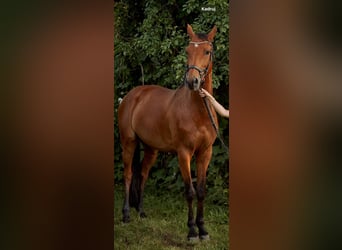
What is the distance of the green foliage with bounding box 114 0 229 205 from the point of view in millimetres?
1191

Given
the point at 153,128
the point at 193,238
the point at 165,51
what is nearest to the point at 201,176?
the point at 193,238

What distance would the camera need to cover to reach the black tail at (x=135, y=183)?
1.32 m

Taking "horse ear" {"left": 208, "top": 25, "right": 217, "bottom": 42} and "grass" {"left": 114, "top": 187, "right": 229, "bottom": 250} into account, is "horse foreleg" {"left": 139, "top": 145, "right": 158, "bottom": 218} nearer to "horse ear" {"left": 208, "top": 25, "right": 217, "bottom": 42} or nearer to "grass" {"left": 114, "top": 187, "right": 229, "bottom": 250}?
"grass" {"left": 114, "top": 187, "right": 229, "bottom": 250}

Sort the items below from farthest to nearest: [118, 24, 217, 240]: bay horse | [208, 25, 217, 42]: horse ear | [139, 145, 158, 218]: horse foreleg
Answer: [139, 145, 158, 218]: horse foreleg
[118, 24, 217, 240]: bay horse
[208, 25, 217, 42]: horse ear

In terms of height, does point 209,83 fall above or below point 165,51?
below

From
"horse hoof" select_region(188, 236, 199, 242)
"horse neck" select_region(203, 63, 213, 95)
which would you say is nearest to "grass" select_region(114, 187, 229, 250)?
"horse hoof" select_region(188, 236, 199, 242)

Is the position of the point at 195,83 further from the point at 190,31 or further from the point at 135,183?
the point at 135,183

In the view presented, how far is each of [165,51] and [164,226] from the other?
543 millimetres

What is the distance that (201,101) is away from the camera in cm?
133

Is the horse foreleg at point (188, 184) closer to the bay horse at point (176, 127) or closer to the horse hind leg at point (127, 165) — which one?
the bay horse at point (176, 127)

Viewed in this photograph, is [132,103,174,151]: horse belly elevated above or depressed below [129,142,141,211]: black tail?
above

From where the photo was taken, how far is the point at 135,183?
53.1 inches

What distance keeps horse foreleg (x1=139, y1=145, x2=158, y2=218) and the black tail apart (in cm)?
1

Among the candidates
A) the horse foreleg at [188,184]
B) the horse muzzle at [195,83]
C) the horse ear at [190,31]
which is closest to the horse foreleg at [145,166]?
the horse foreleg at [188,184]
